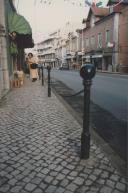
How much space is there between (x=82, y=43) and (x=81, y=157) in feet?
146

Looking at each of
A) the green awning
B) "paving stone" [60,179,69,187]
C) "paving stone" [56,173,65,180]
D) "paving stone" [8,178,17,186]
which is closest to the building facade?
the green awning

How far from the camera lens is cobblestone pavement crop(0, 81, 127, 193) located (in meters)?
2.89

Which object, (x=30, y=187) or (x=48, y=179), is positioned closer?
(x=30, y=187)

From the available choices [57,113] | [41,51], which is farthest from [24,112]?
[41,51]

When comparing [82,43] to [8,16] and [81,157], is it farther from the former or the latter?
[81,157]

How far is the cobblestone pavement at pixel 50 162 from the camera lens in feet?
9.50

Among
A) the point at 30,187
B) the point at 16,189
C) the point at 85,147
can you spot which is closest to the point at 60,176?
the point at 30,187

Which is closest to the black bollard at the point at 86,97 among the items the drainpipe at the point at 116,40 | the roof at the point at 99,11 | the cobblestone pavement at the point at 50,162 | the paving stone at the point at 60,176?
the cobblestone pavement at the point at 50,162

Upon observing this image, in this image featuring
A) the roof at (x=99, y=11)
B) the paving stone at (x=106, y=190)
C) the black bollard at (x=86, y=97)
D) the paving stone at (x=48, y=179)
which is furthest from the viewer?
the roof at (x=99, y=11)

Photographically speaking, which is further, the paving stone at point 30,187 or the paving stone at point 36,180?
the paving stone at point 36,180

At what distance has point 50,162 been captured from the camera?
3.51 meters

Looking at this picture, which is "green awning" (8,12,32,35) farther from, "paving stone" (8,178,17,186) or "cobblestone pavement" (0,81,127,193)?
"paving stone" (8,178,17,186)

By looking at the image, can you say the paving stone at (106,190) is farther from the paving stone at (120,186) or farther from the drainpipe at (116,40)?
the drainpipe at (116,40)

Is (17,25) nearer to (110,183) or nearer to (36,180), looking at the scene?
(36,180)
